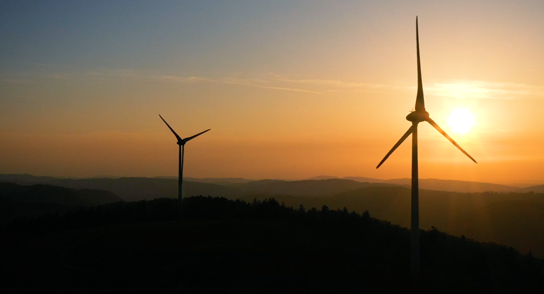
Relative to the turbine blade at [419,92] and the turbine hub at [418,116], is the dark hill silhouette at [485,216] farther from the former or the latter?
the turbine blade at [419,92]

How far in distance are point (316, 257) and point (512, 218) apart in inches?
4175

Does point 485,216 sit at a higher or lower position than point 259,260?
lower

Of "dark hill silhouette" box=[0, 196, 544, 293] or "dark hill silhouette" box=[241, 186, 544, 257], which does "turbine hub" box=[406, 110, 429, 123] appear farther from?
"dark hill silhouette" box=[241, 186, 544, 257]

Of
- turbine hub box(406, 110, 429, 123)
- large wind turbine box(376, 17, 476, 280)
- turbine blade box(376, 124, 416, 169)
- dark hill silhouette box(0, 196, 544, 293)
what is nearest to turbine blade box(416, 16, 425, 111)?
large wind turbine box(376, 17, 476, 280)

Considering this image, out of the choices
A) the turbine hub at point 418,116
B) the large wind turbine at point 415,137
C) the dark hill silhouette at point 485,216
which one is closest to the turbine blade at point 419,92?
the large wind turbine at point 415,137

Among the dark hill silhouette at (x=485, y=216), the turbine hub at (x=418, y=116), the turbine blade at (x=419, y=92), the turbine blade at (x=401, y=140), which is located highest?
the turbine blade at (x=419, y=92)

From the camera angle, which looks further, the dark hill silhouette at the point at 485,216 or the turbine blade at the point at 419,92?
the dark hill silhouette at the point at 485,216

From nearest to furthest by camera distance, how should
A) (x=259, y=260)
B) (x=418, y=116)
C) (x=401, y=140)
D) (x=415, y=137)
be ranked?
(x=415, y=137), (x=418, y=116), (x=401, y=140), (x=259, y=260)

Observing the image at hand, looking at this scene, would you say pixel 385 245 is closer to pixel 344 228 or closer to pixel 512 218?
pixel 344 228

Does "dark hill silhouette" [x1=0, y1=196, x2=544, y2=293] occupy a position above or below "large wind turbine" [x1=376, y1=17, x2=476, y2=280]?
below

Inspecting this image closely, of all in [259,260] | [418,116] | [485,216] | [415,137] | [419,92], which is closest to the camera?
[415,137]

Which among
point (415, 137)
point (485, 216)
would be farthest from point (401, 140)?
point (485, 216)

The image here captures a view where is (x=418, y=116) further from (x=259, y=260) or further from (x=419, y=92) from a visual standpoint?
(x=259, y=260)

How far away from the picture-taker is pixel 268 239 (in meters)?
52.5
